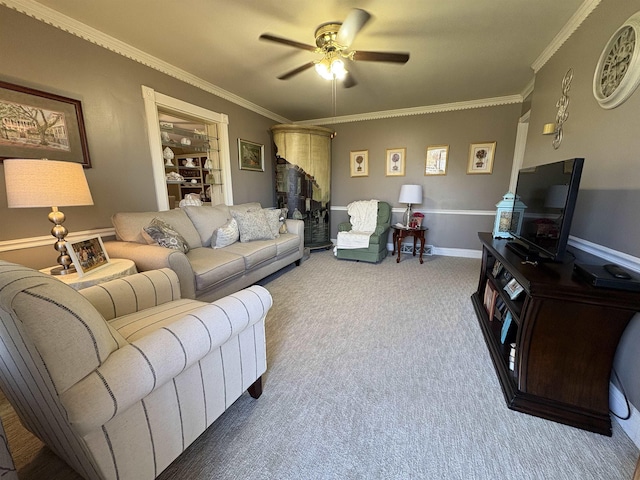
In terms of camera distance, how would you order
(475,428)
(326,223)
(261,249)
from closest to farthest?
(475,428)
(261,249)
(326,223)

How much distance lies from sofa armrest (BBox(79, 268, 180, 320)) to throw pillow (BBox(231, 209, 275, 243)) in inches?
57.7

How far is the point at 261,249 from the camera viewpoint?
280 cm

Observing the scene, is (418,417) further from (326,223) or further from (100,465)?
(326,223)

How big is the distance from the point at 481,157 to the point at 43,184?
4.86 metres

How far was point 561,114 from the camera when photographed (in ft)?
6.68

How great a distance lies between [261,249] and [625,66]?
2941mm

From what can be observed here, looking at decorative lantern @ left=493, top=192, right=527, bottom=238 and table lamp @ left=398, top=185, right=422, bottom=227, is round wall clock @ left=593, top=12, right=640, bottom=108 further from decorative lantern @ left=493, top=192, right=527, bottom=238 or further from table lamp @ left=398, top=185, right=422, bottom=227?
table lamp @ left=398, top=185, right=422, bottom=227

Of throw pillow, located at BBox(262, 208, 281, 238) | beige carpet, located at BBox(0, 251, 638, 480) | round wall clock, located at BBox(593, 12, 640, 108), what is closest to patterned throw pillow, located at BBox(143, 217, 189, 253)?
beige carpet, located at BBox(0, 251, 638, 480)

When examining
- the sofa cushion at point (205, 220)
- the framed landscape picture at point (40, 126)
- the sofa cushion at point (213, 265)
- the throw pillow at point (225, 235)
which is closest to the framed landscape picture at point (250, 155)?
the sofa cushion at point (205, 220)

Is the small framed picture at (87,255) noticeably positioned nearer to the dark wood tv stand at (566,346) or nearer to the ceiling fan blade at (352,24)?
the ceiling fan blade at (352,24)

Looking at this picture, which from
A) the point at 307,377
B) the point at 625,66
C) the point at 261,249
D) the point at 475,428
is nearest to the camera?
the point at 475,428

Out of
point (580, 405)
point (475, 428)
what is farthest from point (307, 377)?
point (580, 405)

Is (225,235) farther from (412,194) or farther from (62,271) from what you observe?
(412,194)

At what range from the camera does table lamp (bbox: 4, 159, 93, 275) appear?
4.52 feet
